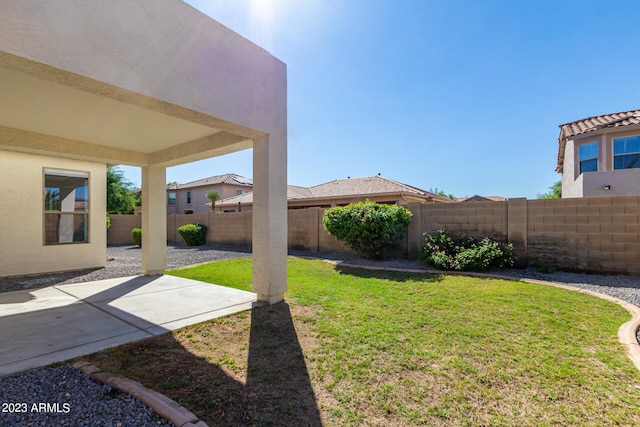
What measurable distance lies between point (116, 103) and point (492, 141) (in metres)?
20.3

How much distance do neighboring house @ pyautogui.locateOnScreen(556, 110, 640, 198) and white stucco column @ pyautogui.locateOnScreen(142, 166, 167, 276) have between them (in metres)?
14.9

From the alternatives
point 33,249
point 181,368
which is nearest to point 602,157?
point 181,368

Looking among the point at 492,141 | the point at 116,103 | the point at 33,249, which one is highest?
the point at 492,141

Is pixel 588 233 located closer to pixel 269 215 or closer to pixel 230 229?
pixel 269 215

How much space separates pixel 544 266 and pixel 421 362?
631 cm

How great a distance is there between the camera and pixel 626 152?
11.2m

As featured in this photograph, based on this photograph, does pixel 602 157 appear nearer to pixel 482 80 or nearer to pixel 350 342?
pixel 482 80

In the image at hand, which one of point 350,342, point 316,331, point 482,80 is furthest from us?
point 482,80

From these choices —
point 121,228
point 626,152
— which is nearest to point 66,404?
point 626,152

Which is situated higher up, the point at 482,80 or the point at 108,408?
the point at 482,80

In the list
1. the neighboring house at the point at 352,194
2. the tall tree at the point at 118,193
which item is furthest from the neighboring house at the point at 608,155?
the tall tree at the point at 118,193

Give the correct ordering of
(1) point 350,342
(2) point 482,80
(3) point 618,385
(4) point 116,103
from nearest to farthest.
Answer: (3) point 618,385 → (1) point 350,342 → (4) point 116,103 → (2) point 482,80

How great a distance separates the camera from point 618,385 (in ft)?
8.99

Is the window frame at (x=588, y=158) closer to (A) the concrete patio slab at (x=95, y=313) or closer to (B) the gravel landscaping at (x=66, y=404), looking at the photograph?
(A) the concrete patio slab at (x=95, y=313)
